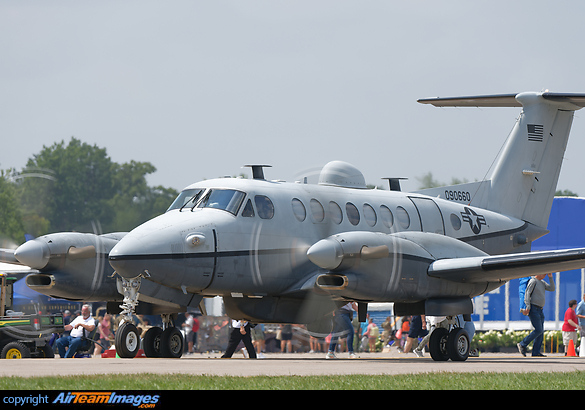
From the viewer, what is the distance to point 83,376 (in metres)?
11.0

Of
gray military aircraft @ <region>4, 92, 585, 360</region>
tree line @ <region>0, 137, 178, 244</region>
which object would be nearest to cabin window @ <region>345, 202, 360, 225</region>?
gray military aircraft @ <region>4, 92, 585, 360</region>

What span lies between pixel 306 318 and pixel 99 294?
4449 millimetres

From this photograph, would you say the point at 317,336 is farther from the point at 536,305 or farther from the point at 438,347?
the point at 536,305

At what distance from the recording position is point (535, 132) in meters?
23.2

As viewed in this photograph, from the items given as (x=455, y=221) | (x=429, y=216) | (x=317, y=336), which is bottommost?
(x=317, y=336)

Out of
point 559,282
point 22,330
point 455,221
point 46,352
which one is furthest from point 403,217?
point 559,282

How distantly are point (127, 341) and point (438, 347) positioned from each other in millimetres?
6024

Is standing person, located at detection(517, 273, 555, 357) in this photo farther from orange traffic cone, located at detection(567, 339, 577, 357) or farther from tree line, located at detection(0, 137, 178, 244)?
tree line, located at detection(0, 137, 178, 244)

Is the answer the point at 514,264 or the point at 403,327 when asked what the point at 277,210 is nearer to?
the point at 514,264

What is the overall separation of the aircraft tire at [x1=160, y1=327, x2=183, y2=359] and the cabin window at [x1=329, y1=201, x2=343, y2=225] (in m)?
4.00

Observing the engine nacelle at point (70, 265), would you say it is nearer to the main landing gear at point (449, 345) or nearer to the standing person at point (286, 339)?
the main landing gear at point (449, 345)

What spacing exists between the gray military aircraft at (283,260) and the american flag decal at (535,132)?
4.18 m

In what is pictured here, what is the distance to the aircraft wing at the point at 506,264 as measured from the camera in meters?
16.7
